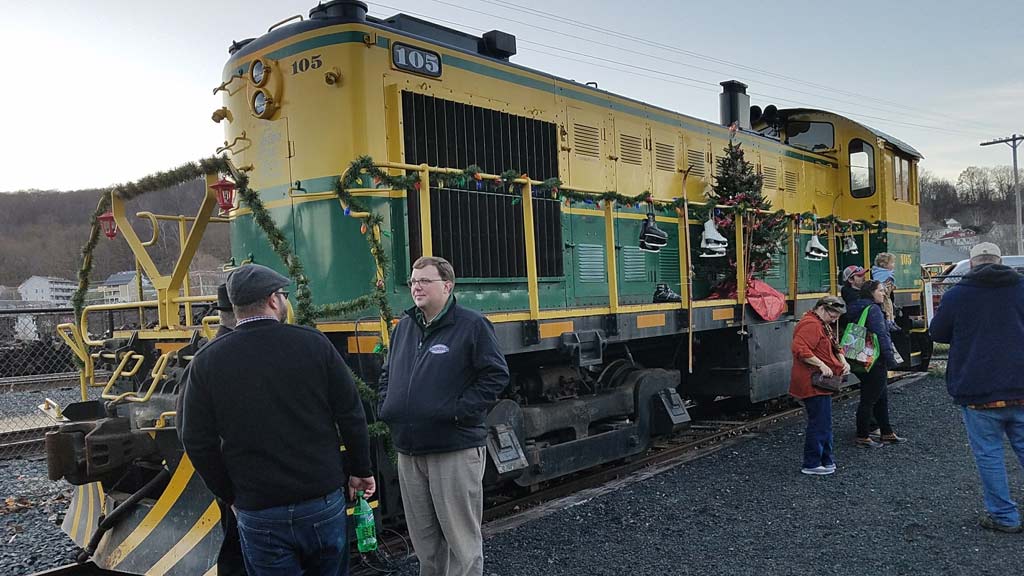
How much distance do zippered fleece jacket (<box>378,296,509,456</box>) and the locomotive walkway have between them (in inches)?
53.9

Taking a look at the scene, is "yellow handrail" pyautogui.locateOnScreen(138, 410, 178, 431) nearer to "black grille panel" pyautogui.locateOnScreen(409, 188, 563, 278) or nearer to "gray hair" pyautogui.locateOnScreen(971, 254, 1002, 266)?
"black grille panel" pyautogui.locateOnScreen(409, 188, 563, 278)

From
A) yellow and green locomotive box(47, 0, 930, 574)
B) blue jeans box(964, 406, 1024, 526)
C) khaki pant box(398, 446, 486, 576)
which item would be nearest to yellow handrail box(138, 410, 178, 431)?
yellow and green locomotive box(47, 0, 930, 574)

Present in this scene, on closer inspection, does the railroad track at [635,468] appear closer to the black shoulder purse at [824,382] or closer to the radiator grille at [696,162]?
the black shoulder purse at [824,382]

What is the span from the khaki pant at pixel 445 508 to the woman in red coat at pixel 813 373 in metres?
3.79

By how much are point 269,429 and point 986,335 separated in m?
4.52

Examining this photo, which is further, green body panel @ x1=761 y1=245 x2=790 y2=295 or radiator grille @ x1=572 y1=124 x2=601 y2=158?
green body panel @ x1=761 y1=245 x2=790 y2=295

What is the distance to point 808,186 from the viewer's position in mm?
10688

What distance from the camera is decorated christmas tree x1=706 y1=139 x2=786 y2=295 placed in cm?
803

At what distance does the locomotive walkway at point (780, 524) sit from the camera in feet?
14.2

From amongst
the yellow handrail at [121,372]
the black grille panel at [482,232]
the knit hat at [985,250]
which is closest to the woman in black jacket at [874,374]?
the knit hat at [985,250]

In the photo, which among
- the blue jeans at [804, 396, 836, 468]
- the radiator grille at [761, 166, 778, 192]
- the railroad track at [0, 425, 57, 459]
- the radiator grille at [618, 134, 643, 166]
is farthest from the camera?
the radiator grille at [761, 166, 778, 192]

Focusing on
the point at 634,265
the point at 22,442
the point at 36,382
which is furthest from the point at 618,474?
the point at 36,382

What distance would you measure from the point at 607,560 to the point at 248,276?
291 centimetres

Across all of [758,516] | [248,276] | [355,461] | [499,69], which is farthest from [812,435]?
[248,276]
